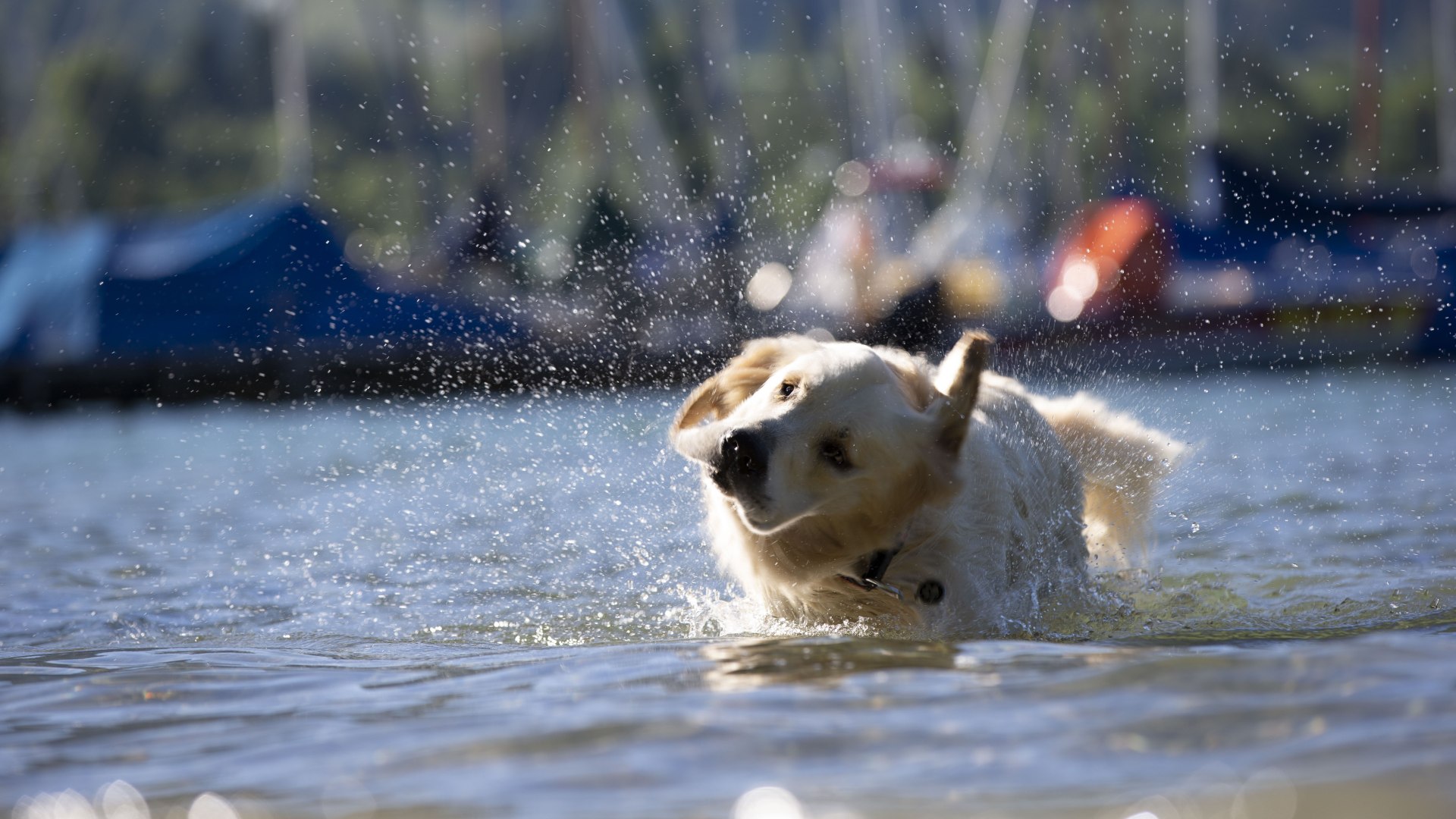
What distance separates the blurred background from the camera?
68.5ft

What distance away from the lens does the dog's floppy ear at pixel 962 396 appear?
4004 mm

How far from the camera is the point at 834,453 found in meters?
3.93

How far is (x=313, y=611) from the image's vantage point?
520 centimetres

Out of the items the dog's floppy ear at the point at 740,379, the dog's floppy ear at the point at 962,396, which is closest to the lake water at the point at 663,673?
the dog's floppy ear at the point at 962,396

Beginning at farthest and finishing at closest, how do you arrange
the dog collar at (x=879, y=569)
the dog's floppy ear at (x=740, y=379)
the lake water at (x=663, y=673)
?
the dog's floppy ear at (x=740, y=379) → the dog collar at (x=879, y=569) → the lake water at (x=663, y=673)

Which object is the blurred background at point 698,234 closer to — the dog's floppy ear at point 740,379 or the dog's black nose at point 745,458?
the dog's floppy ear at point 740,379

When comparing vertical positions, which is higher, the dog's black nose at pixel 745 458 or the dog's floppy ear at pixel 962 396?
the dog's floppy ear at pixel 962 396

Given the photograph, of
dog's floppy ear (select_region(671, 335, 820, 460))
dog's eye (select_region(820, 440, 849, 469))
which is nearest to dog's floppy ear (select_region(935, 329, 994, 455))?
dog's eye (select_region(820, 440, 849, 469))

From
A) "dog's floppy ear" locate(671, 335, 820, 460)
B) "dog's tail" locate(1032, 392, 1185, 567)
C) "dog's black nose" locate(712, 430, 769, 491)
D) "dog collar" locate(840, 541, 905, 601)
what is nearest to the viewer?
"dog's black nose" locate(712, 430, 769, 491)

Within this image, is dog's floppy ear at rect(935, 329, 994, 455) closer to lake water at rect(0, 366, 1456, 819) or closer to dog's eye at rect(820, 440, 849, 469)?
dog's eye at rect(820, 440, 849, 469)

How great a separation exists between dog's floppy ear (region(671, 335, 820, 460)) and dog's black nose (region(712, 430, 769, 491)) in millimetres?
533

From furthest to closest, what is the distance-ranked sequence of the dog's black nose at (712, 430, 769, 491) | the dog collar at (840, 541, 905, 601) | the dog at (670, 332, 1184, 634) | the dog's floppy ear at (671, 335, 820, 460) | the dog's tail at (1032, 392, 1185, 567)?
the dog's tail at (1032, 392, 1185, 567), the dog's floppy ear at (671, 335, 820, 460), the dog collar at (840, 541, 905, 601), the dog at (670, 332, 1184, 634), the dog's black nose at (712, 430, 769, 491)

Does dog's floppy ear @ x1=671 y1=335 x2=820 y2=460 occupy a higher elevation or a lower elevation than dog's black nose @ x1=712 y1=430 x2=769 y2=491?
higher

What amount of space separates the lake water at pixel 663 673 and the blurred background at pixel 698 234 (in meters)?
12.1
